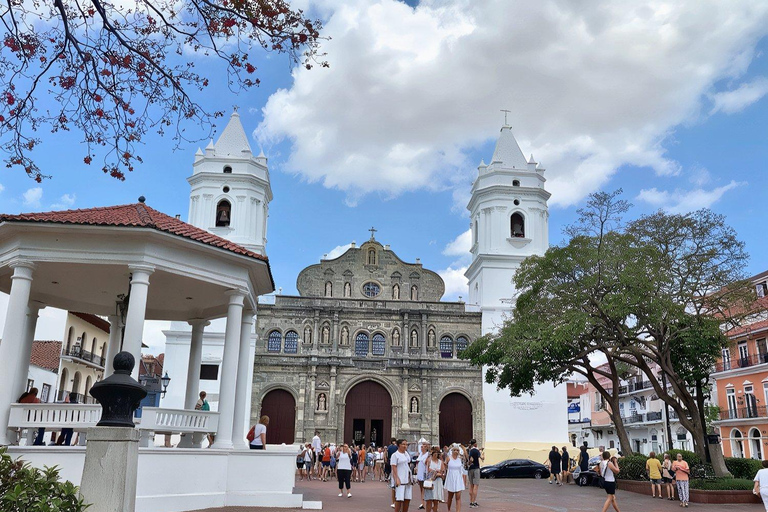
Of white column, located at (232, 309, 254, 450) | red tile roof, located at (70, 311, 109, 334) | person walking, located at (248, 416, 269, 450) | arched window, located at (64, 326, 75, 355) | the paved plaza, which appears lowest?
the paved plaza

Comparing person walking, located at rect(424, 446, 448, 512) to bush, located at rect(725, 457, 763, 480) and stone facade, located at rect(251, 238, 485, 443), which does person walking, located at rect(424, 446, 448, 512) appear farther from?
stone facade, located at rect(251, 238, 485, 443)

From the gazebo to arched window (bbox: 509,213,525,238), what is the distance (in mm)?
30169

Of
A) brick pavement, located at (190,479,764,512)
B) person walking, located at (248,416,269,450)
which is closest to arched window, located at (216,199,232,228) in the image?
brick pavement, located at (190,479,764,512)

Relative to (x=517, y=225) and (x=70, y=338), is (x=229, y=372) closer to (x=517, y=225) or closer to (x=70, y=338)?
(x=70, y=338)

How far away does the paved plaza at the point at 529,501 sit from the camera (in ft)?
52.4

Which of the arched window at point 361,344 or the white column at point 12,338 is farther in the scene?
the arched window at point 361,344

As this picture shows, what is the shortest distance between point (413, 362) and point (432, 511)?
2681 centimetres

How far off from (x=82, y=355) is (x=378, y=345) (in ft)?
58.6

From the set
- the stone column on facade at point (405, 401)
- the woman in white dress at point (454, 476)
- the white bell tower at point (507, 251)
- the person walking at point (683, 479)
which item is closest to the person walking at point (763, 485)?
the person walking at point (683, 479)

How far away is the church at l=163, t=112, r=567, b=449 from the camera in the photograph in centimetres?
4006

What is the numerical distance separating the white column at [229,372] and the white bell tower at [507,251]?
88.7ft

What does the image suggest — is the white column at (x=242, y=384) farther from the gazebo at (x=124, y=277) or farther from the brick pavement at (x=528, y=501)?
the brick pavement at (x=528, y=501)

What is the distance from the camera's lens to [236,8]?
676 centimetres

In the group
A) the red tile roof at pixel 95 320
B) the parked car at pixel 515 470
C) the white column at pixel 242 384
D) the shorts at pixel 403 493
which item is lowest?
the parked car at pixel 515 470
